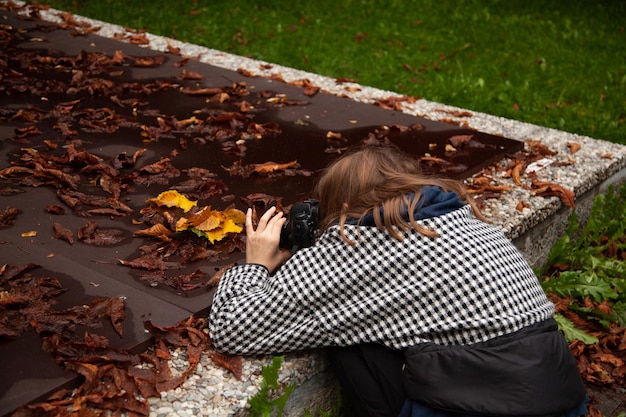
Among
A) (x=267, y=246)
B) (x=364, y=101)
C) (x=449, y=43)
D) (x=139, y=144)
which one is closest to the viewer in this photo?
(x=267, y=246)

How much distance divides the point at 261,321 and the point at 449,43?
21.5 feet

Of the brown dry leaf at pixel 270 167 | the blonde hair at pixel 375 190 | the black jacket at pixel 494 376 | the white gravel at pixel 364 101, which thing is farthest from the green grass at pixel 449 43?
the black jacket at pixel 494 376

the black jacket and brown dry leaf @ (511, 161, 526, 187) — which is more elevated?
the black jacket

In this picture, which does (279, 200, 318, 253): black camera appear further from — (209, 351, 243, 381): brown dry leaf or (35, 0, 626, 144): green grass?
(35, 0, 626, 144): green grass

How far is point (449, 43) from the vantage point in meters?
8.46

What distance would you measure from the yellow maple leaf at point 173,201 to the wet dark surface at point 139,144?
0.08m

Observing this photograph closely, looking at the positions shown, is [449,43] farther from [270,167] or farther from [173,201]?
[173,201]

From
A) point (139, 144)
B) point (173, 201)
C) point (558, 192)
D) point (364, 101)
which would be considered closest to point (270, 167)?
point (173, 201)

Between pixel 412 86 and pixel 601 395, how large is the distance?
4.20 m

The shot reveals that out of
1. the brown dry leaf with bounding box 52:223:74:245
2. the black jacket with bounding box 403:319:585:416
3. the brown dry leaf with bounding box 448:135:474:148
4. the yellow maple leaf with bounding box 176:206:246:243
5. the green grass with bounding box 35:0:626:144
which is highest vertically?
the black jacket with bounding box 403:319:585:416

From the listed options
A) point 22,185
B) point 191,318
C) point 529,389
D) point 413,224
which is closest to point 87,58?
point 22,185

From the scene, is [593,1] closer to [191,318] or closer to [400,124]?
[400,124]

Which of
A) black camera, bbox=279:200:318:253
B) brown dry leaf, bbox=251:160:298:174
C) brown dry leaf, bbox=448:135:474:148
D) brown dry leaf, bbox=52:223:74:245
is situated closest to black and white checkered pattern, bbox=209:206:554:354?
black camera, bbox=279:200:318:253

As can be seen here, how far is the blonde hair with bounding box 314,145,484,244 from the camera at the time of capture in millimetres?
2451
